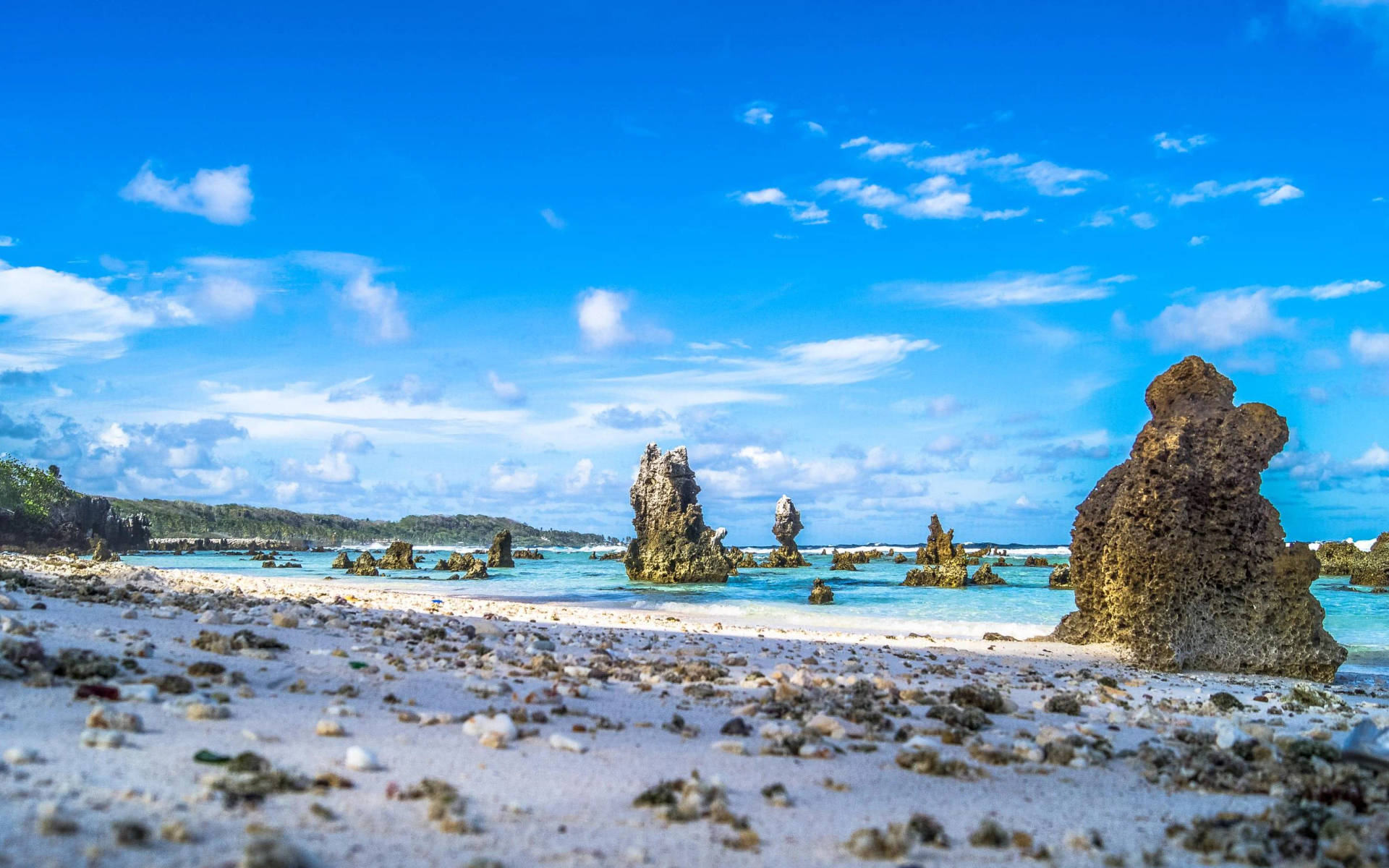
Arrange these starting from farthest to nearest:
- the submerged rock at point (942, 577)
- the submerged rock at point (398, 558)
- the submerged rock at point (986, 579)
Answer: the submerged rock at point (398, 558), the submerged rock at point (986, 579), the submerged rock at point (942, 577)

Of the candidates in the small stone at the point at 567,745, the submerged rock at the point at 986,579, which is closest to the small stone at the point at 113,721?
the small stone at the point at 567,745

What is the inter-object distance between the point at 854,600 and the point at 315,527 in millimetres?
124152

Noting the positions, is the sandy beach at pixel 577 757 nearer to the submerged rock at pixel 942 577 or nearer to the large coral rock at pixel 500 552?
the submerged rock at pixel 942 577

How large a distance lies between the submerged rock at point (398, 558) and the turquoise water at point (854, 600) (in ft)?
9.23

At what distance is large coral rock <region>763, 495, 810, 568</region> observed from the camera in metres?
64.2

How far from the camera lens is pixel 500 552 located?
55562 mm

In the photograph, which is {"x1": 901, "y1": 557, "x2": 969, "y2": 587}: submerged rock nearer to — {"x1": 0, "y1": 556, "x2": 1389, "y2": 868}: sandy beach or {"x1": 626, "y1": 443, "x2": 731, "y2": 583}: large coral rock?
{"x1": 626, "y1": 443, "x2": 731, "y2": 583}: large coral rock

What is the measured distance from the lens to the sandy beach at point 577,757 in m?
4.22

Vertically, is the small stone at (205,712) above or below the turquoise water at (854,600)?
above

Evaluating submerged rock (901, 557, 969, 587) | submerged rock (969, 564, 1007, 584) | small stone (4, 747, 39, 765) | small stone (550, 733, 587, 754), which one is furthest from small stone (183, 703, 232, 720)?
submerged rock (969, 564, 1007, 584)

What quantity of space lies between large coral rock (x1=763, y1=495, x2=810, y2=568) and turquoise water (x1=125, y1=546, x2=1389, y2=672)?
12201 millimetres

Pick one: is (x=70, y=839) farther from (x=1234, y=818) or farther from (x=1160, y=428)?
(x=1160, y=428)

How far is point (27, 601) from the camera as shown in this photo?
422 inches

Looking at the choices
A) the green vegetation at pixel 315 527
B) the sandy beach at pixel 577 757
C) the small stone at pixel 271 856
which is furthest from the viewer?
the green vegetation at pixel 315 527
